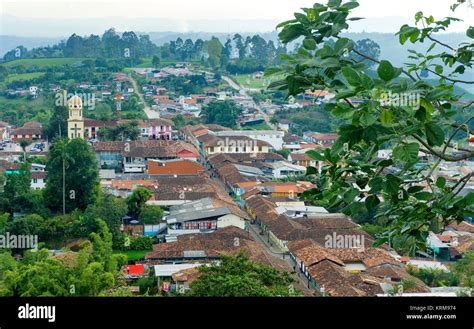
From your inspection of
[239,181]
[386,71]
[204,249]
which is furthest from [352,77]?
[239,181]

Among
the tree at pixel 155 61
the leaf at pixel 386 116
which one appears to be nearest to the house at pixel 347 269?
the leaf at pixel 386 116

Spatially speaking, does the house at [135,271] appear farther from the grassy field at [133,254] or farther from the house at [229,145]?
the house at [229,145]

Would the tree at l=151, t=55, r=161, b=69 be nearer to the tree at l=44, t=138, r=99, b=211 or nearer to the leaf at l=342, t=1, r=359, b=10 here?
the tree at l=44, t=138, r=99, b=211

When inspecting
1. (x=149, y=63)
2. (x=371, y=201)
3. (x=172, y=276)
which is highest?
(x=371, y=201)

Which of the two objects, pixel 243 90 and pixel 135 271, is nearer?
pixel 135 271

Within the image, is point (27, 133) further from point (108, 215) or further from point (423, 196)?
point (423, 196)

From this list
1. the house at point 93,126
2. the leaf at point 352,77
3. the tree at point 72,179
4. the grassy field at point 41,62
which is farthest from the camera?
the grassy field at point 41,62

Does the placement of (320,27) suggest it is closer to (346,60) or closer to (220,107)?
(346,60)
